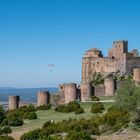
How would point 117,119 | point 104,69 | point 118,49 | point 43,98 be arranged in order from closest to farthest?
point 117,119, point 43,98, point 104,69, point 118,49

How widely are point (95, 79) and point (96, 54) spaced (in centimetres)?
1038

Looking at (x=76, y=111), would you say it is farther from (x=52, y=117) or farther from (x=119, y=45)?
(x=119, y=45)

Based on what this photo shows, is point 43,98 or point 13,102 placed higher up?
point 43,98

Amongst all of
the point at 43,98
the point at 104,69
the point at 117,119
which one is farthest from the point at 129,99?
the point at 104,69

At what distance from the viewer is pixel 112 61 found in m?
82.9

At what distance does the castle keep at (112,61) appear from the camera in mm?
79500

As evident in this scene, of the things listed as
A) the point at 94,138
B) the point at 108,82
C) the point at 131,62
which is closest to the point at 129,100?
the point at 94,138

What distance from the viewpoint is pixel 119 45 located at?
85.9 meters

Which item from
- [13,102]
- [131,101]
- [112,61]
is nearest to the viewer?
[131,101]

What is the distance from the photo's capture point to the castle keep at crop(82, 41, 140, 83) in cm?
7950

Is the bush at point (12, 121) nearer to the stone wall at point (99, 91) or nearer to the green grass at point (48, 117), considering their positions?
the green grass at point (48, 117)

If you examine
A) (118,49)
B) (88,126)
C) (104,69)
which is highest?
(118,49)

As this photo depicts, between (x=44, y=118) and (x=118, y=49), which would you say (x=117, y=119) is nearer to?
(x=44, y=118)

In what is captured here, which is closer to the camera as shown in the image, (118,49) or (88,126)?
(88,126)
